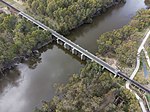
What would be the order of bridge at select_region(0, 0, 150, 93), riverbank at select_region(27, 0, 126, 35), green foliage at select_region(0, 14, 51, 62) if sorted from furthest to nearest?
riverbank at select_region(27, 0, 126, 35) → green foliage at select_region(0, 14, 51, 62) → bridge at select_region(0, 0, 150, 93)

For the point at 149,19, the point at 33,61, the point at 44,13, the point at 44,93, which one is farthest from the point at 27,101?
the point at 149,19

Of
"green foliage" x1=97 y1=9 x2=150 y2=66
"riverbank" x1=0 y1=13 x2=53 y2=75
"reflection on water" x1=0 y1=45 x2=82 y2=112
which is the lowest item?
"reflection on water" x1=0 y1=45 x2=82 y2=112

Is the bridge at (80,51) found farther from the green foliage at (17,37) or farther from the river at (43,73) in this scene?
the green foliage at (17,37)

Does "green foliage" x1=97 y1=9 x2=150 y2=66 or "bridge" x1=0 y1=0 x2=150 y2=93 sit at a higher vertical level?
"green foliage" x1=97 y1=9 x2=150 y2=66

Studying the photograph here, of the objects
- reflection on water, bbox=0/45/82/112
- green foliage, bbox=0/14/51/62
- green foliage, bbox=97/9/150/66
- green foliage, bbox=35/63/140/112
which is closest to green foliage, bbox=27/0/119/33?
green foliage, bbox=0/14/51/62

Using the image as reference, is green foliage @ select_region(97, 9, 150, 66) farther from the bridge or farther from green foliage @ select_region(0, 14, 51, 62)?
green foliage @ select_region(0, 14, 51, 62)

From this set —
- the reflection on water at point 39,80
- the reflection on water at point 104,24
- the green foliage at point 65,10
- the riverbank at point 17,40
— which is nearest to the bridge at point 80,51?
the riverbank at point 17,40

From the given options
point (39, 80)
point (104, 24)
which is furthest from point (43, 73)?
point (104, 24)
